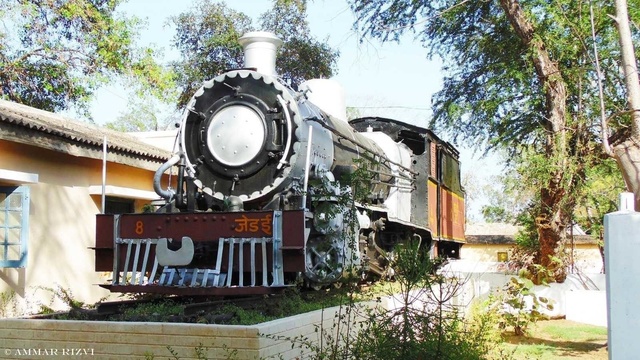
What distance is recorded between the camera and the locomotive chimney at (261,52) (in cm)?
901

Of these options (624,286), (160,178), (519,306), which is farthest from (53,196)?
(624,286)

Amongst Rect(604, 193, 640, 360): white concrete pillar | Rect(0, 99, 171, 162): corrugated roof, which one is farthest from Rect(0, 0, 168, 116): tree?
Rect(604, 193, 640, 360): white concrete pillar

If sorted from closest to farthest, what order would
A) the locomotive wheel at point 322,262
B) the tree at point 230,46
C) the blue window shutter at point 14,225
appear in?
1. the locomotive wheel at point 322,262
2. the blue window shutter at point 14,225
3. the tree at point 230,46

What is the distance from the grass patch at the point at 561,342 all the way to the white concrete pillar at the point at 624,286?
4113mm

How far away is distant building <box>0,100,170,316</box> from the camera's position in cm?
969

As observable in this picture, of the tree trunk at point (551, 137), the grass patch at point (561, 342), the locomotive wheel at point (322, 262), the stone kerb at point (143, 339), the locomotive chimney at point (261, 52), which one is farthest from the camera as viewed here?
the tree trunk at point (551, 137)

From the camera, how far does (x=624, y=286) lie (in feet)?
12.8

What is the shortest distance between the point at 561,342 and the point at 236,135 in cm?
563

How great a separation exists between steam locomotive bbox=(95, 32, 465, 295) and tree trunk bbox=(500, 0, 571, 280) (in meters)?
3.46

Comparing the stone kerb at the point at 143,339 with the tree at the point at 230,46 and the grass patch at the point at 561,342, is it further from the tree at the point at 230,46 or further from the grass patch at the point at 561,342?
the tree at the point at 230,46

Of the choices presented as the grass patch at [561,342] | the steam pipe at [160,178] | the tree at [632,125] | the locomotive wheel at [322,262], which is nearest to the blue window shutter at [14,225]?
the steam pipe at [160,178]

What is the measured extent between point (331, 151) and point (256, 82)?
56.1 inches

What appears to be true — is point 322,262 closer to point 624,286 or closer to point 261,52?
point 261,52

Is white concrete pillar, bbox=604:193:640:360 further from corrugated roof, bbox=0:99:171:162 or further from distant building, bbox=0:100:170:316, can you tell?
corrugated roof, bbox=0:99:171:162
